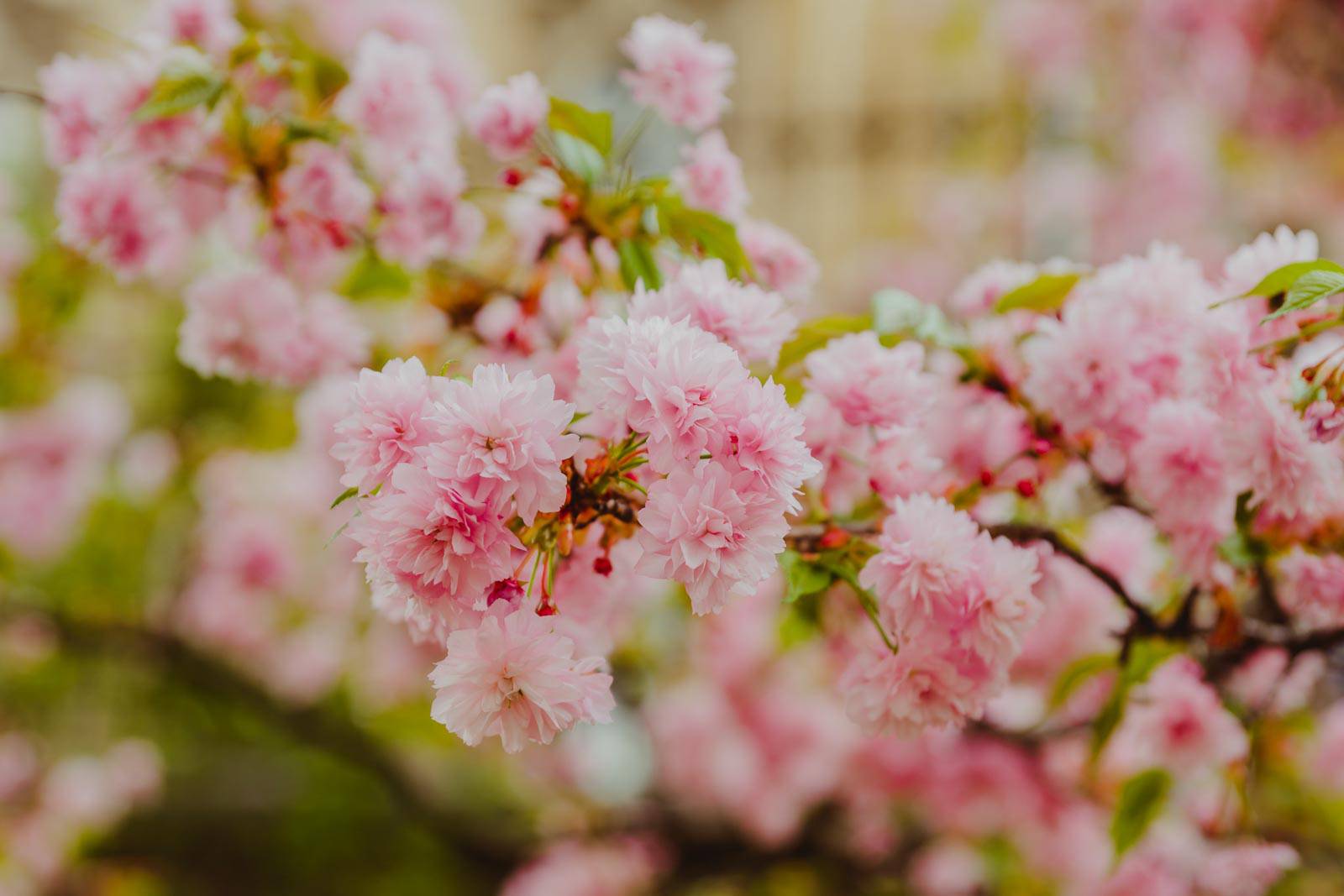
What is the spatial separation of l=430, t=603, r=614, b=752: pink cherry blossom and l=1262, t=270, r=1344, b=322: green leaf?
452 mm

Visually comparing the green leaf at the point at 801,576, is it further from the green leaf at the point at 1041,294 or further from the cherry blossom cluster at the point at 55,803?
the cherry blossom cluster at the point at 55,803

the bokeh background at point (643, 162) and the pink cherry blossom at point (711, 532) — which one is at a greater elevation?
the bokeh background at point (643, 162)

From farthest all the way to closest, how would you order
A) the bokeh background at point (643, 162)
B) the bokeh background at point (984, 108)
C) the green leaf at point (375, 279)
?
→ the bokeh background at point (984, 108) → the bokeh background at point (643, 162) → the green leaf at point (375, 279)

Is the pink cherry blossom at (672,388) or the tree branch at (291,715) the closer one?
the pink cherry blossom at (672,388)

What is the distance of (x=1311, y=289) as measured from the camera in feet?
1.96

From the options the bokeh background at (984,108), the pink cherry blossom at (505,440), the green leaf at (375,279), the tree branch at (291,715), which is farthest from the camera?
the bokeh background at (984,108)

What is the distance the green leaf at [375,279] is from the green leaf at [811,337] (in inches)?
16.7

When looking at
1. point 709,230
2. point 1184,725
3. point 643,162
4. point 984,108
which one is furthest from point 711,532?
point 984,108

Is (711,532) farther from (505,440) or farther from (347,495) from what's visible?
(347,495)

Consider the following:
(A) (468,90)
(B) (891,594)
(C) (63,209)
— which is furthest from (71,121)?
(B) (891,594)

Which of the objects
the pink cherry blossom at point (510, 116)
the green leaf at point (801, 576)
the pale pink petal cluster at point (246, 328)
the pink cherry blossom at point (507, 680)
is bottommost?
the pink cherry blossom at point (507, 680)

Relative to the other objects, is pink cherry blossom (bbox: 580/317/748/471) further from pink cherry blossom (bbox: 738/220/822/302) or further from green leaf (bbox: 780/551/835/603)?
pink cherry blossom (bbox: 738/220/822/302)

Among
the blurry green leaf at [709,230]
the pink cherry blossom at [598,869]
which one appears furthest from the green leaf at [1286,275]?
the pink cherry blossom at [598,869]

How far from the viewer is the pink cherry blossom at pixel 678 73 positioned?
2.73 ft
